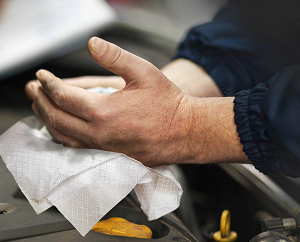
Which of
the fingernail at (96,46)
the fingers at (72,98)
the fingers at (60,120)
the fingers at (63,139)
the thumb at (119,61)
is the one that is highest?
the fingernail at (96,46)

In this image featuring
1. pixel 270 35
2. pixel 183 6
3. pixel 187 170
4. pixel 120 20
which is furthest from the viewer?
pixel 183 6

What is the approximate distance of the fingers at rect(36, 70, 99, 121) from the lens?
65 cm

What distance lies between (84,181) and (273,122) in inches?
12.5

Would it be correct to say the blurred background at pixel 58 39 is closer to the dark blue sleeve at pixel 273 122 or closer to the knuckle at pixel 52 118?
the knuckle at pixel 52 118

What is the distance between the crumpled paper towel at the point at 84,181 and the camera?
1.92ft

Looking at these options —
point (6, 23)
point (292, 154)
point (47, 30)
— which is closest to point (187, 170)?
point (292, 154)

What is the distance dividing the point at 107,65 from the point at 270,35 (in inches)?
23.5

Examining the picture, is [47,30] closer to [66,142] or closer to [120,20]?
[120,20]

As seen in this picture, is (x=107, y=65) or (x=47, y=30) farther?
(x=47, y=30)

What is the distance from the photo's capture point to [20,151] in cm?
64

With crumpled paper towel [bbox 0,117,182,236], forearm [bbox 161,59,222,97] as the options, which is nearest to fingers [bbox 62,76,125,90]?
forearm [bbox 161,59,222,97]

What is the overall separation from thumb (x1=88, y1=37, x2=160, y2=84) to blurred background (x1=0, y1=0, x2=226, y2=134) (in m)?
0.51

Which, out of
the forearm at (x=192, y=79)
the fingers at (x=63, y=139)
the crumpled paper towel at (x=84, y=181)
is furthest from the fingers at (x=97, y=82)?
the crumpled paper towel at (x=84, y=181)

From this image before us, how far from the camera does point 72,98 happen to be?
65cm
